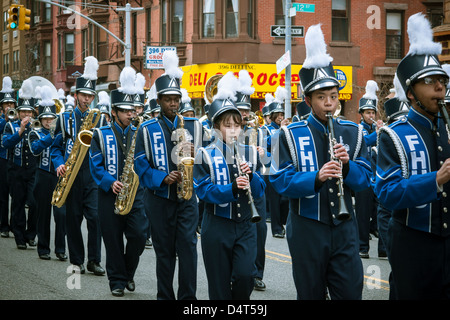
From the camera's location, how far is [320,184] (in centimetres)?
517

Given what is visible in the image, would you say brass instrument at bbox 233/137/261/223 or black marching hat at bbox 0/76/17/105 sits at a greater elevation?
black marching hat at bbox 0/76/17/105

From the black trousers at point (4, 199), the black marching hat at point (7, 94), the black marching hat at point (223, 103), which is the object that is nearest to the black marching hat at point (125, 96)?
the black marching hat at point (223, 103)

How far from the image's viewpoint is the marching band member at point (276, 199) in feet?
44.7

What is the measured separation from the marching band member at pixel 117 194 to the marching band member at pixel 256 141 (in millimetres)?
1382

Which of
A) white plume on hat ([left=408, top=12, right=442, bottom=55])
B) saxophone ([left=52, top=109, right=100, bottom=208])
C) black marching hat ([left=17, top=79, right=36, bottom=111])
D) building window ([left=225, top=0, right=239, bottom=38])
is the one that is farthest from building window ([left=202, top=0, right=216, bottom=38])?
white plume on hat ([left=408, top=12, right=442, bottom=55])

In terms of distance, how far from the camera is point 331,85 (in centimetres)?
537

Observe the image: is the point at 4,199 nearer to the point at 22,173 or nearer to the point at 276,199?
the point at 22,173

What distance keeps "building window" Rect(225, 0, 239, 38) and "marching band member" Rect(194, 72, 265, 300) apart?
23.7m

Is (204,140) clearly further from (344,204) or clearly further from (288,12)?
(288,12)

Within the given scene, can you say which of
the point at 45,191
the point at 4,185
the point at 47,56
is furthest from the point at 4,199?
the point at 47,56

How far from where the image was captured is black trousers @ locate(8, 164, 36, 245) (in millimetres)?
12438

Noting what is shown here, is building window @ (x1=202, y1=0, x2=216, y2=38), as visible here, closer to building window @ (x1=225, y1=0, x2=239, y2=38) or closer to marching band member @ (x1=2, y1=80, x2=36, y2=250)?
building window @ (x1=225, y1=0, x2=239, y2=38)

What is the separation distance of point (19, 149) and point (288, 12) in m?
8.82
